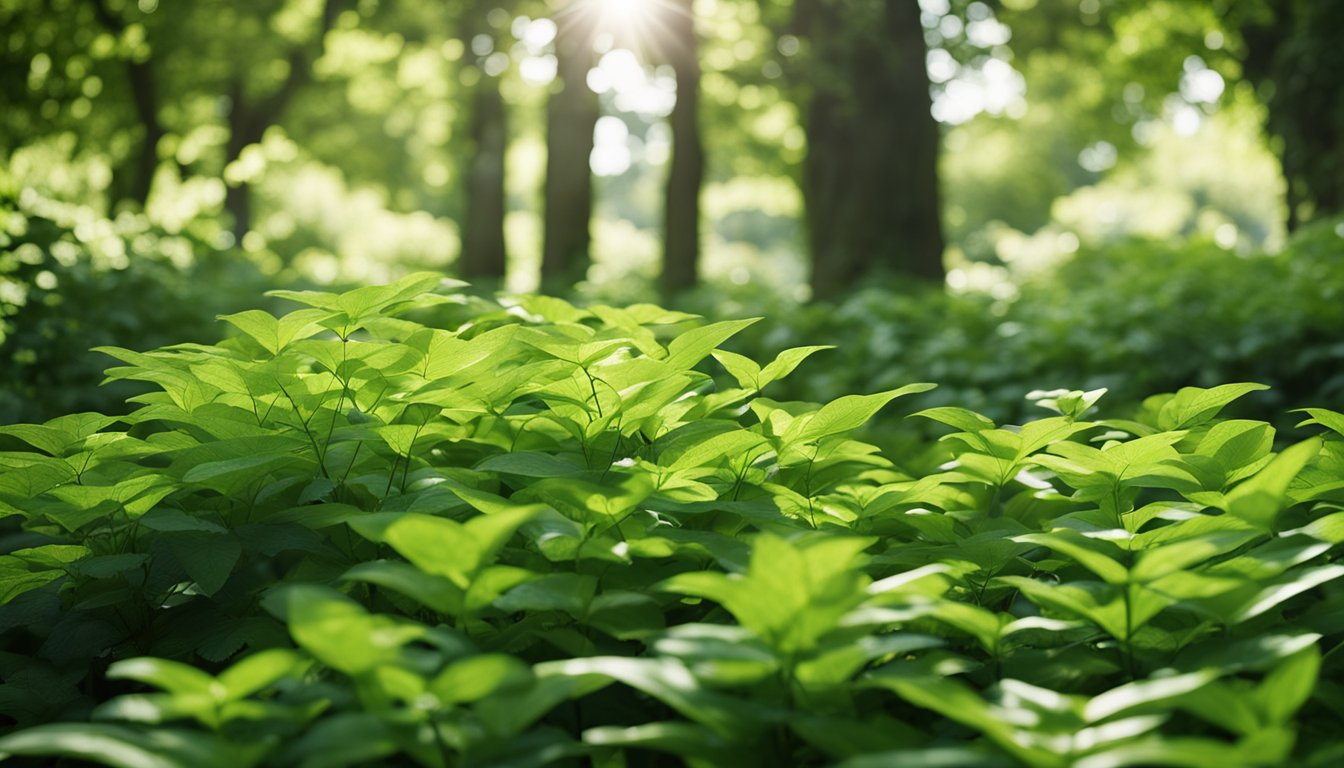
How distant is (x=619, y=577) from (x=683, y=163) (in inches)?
501

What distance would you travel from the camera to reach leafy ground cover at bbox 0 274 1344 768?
1082 mm

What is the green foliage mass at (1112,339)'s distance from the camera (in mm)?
5555

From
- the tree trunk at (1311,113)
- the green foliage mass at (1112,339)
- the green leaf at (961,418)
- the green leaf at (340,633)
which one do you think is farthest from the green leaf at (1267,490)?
the tree trunk at (1311,113)

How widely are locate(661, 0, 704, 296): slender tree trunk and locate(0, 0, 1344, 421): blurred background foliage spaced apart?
40 mm

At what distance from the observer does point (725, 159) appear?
3083 centimetres

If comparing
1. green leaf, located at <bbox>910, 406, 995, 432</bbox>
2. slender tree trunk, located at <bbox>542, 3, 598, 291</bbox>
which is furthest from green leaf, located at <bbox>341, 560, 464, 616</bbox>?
slender tree trunk, located at <bbox>542, 3, 598, 291</bbox>

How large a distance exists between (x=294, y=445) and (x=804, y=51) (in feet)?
35.4

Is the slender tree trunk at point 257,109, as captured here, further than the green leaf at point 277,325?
Yes

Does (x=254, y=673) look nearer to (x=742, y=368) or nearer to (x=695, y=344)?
(x=695, y=344)

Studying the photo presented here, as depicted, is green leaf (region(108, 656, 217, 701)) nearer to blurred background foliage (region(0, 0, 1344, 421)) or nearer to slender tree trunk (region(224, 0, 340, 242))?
blurred background foliage (region(0, 0, 1344, 421))

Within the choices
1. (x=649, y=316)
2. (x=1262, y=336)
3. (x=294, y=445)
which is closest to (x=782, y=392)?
(x=1262, y=336)

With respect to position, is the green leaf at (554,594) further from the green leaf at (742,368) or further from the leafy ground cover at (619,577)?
the green leaf at (742,368)

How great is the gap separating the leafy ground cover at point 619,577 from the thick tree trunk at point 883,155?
27.7 feet

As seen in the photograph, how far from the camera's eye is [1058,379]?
5.65 m
